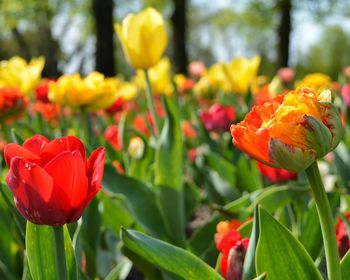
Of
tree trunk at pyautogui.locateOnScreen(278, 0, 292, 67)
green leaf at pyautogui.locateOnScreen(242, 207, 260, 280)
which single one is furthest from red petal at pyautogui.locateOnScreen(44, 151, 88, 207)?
tree trunk at pyautogui.locateOnScreen(278, 0, 292, 67)

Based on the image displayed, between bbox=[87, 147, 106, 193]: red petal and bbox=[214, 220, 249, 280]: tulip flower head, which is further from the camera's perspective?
bbox=[214, 220, 249, 280]: tulip flower head

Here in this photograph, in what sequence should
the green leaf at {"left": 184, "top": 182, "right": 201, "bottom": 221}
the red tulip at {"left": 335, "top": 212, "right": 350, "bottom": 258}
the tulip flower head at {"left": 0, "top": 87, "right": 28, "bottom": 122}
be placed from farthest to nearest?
the tulip flower head at {"left": 0, "top": 87, "right": 28, "bottom": 122} → the green leaf at {"left": 184, "top": 182, "right": 201, "bottom": 221} → the red tulip at {"left": 335, "top": 212, "right": 350, "bottom": 258}

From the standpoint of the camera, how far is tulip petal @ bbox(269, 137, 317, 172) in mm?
625

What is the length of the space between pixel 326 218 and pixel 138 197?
71 cm

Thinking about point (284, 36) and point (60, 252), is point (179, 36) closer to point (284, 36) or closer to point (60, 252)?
point (284, 36)

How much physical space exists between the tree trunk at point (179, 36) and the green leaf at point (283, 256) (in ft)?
31.6

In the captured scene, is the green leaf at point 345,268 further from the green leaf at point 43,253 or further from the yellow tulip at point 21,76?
the yellow tulip at point 21,76

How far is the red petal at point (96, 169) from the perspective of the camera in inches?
24.9

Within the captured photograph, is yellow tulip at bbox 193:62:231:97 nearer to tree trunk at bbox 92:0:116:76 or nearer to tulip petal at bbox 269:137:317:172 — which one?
tulip petal at bbox 269:137:317:172

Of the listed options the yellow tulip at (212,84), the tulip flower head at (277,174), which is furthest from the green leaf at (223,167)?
the yellow tulip at (212,84)

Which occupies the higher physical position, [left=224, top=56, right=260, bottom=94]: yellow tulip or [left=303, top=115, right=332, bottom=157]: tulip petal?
[left=303, top=115, right=332, bottom=157]: tulip petal

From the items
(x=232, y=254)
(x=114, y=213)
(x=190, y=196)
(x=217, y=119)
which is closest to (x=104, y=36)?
(x=217, y=119)

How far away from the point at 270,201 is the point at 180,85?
3104 mm

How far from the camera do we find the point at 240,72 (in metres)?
2.97
